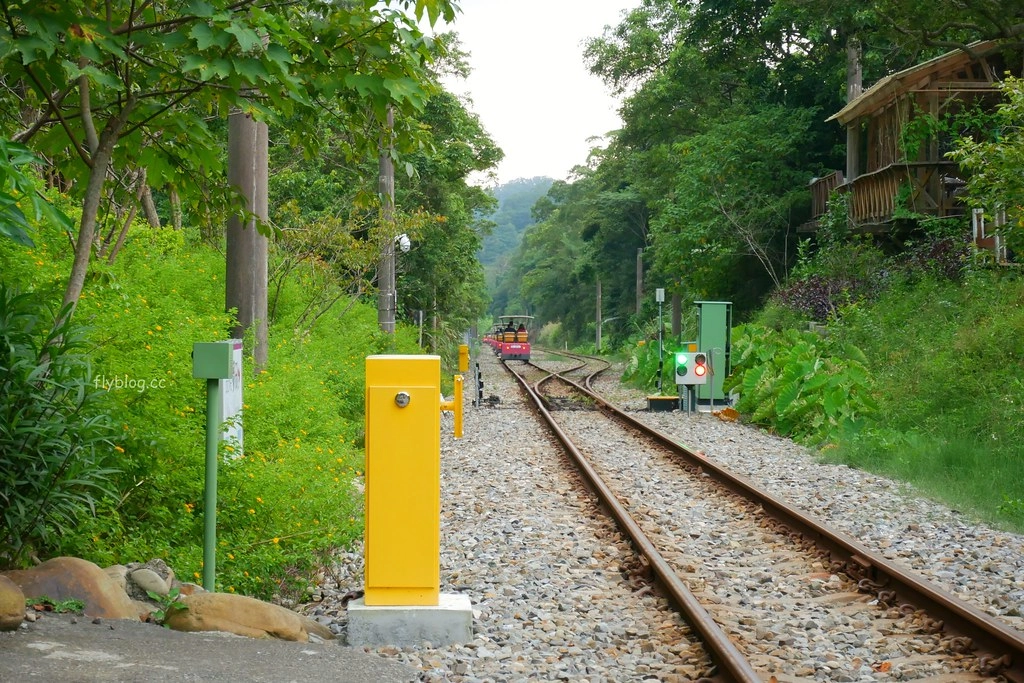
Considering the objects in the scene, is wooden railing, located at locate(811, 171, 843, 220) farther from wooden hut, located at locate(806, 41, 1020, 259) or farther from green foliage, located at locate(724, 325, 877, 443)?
green foliage, located at locate(724, 325, 877, 443)

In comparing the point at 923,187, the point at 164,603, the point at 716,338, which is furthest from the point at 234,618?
the point at 923,187

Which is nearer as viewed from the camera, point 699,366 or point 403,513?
point 403,513

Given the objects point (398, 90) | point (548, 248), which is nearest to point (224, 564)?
point (398, 90)

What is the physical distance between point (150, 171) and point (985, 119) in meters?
20.8

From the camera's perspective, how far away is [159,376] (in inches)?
289

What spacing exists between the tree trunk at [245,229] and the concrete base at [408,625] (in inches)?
188

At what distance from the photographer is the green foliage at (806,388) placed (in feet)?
53.8

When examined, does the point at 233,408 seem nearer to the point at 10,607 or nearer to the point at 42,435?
→ the point at 42,435

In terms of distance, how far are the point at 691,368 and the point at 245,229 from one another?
1267 centimetres

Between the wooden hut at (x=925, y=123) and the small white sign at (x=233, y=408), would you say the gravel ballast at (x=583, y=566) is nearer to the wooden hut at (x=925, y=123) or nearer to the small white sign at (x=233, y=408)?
the small white sign at (x=233, y=408)

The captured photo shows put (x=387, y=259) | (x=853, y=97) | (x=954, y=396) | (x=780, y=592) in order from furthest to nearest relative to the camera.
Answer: (x=853, y=97) < (x=387, y=259) < (x=954, y=396) < (x=780, y=592)

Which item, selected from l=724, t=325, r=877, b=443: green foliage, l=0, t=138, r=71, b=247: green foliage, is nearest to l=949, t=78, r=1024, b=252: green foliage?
l=724, t=325, r=877, b=443: green foliage

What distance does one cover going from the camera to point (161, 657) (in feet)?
16.2

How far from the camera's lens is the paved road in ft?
15.2
